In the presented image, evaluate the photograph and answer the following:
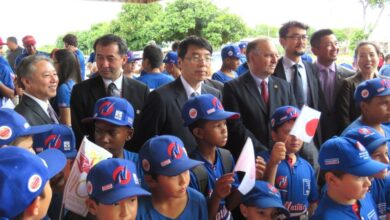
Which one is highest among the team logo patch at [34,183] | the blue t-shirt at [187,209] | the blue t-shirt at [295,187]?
the team logo patch at [34,183]

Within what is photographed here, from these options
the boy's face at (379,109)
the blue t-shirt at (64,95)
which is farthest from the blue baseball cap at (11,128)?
the boy's face at (379,109)

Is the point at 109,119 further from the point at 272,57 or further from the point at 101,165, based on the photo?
the point at 272,57

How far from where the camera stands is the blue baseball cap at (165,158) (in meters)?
1.91

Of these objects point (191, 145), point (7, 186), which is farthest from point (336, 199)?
point (7, 186)

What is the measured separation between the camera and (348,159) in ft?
6.77

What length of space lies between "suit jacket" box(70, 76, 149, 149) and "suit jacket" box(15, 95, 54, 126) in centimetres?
23

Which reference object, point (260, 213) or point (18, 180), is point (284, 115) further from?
point (18, 180)

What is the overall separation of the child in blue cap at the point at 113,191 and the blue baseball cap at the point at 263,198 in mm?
683

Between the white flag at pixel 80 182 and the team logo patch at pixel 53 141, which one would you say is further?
the team logo patch at pixel 53 141

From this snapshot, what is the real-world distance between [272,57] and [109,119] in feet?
4.94

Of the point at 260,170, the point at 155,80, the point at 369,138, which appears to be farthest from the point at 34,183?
the point at 155,80

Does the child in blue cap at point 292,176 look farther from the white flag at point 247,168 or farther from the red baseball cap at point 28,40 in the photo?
the red baseball cap at point 28,40

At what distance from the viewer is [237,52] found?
5.17m

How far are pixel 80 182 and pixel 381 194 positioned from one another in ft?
5.85
